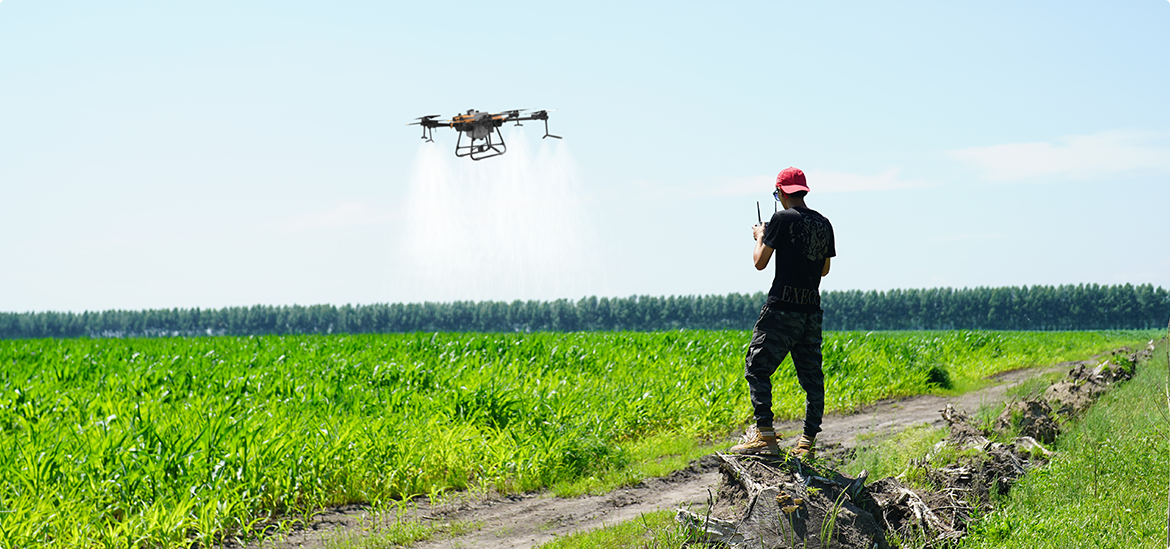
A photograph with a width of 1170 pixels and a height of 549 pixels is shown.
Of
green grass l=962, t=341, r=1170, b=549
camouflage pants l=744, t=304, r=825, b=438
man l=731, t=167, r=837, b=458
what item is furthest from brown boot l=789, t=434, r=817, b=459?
green grass l=962, t=341, r=1170, b=549

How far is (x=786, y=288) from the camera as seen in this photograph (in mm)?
5852

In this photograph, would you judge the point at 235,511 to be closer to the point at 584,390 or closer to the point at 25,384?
the point at 584,390

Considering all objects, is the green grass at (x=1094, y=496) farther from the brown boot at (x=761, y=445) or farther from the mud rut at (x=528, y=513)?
the mud rut at (x=528, y=513)

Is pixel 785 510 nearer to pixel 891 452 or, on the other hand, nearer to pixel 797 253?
pixel 797 253

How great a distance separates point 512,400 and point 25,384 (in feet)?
27.9

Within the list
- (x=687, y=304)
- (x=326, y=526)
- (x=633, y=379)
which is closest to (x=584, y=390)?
(x=633, y=379)

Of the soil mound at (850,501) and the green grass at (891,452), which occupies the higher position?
the soil mound at (850,501)

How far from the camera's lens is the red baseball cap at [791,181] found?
19.4 ft

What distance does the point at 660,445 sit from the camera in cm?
1035

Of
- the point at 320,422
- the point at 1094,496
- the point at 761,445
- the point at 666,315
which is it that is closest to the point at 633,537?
the point at 761,445

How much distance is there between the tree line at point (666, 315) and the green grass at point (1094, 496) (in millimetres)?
72116

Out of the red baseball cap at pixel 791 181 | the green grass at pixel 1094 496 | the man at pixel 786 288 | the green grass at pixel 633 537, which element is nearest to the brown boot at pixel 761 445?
the man at pixel 786 288

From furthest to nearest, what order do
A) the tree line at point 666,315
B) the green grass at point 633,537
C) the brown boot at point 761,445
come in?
1. the tree line at point 666,315
2. the brown boot at point 761,445
3. the green grass at point 633,537

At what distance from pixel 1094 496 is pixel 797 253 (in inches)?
145
